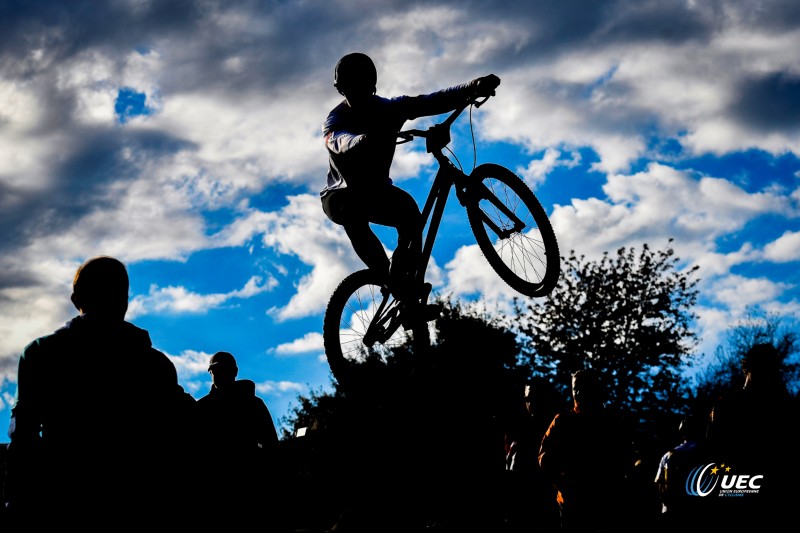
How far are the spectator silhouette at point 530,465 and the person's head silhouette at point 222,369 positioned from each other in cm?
275

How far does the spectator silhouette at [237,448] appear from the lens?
503 cm

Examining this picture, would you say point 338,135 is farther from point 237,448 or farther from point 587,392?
point 587,392

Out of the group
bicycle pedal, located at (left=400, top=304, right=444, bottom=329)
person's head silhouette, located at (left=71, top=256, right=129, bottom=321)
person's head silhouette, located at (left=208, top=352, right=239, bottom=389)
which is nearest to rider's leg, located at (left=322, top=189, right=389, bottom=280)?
bicycle pedal, located at (left=400, top=304, right=444, bottom=329)

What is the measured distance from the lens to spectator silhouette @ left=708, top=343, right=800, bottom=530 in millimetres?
3879

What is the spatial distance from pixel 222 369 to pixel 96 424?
3.20m

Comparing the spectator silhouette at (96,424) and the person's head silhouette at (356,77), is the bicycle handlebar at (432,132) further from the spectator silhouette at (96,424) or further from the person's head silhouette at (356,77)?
the spectator silhouette at (96,424)

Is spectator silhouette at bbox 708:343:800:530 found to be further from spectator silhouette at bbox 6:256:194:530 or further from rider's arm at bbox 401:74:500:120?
spectator silhouette at bbox 6:256:194:530

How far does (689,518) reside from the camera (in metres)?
3.97

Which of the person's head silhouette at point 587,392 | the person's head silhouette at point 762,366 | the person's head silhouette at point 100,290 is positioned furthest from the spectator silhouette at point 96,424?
the person's head silhouette at point 762,366

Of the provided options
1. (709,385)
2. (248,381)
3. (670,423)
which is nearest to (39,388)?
(248,381)

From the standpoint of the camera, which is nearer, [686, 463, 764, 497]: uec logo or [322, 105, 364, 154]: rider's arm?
[686, 463, 764, 497]: uec logo

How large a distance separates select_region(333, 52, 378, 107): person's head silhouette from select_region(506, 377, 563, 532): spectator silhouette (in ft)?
10.4

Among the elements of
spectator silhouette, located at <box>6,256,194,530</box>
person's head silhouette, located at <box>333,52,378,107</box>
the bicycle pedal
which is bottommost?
spectator silhouette, located at <box>6,256,194,530</box>

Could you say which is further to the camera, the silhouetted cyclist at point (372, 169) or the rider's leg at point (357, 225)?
the rider's leg at point (357, 225)
